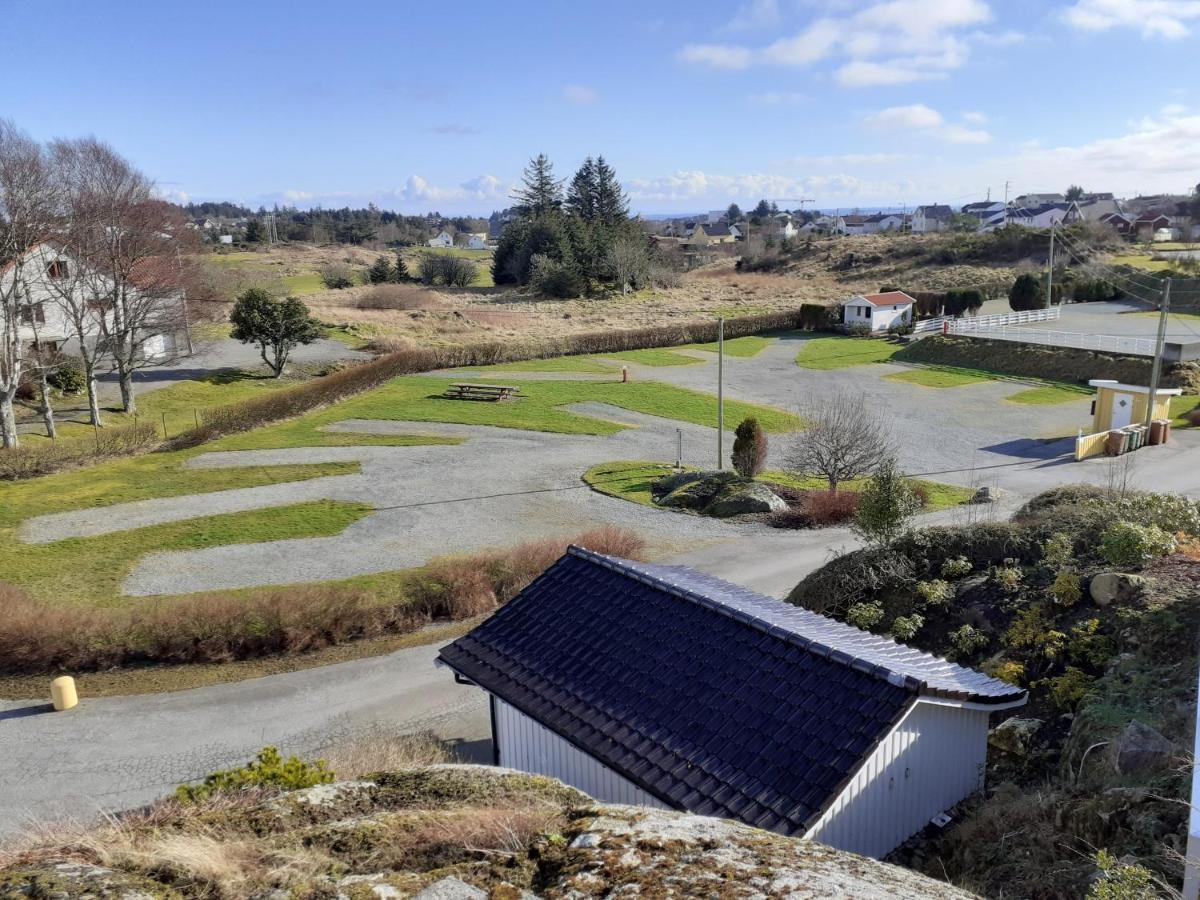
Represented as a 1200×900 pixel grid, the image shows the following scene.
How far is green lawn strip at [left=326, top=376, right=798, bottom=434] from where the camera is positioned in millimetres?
36906

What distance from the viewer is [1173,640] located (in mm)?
10516

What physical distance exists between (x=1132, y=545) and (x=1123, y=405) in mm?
21963

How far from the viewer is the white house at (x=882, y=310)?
193 ft

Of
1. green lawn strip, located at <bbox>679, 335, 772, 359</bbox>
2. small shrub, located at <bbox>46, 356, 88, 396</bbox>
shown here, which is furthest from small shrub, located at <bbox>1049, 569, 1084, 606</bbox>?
small shrub, located at <bbox>46, 356, 88, 396</bbox>

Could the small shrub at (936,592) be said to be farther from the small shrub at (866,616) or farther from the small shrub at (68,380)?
the small shrub at (68,380)

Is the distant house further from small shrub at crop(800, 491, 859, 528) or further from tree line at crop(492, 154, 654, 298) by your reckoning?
small shrub at crop(800, 491, 859, 528)

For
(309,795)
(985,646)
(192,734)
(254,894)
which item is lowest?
(192,734)

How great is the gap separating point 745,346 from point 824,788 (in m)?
51.1

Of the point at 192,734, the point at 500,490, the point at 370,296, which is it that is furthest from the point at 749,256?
the point at 192,734

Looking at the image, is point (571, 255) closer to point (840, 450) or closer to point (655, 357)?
point (655, 357)

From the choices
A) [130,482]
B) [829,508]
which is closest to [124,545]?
[130,482]

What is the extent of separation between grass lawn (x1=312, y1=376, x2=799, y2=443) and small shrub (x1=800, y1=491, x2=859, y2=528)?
37.0 feet

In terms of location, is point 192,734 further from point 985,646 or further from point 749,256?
point 749,256

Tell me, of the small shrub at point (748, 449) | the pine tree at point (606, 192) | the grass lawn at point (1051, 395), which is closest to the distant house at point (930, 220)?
the pine tree at point (606, 192)
